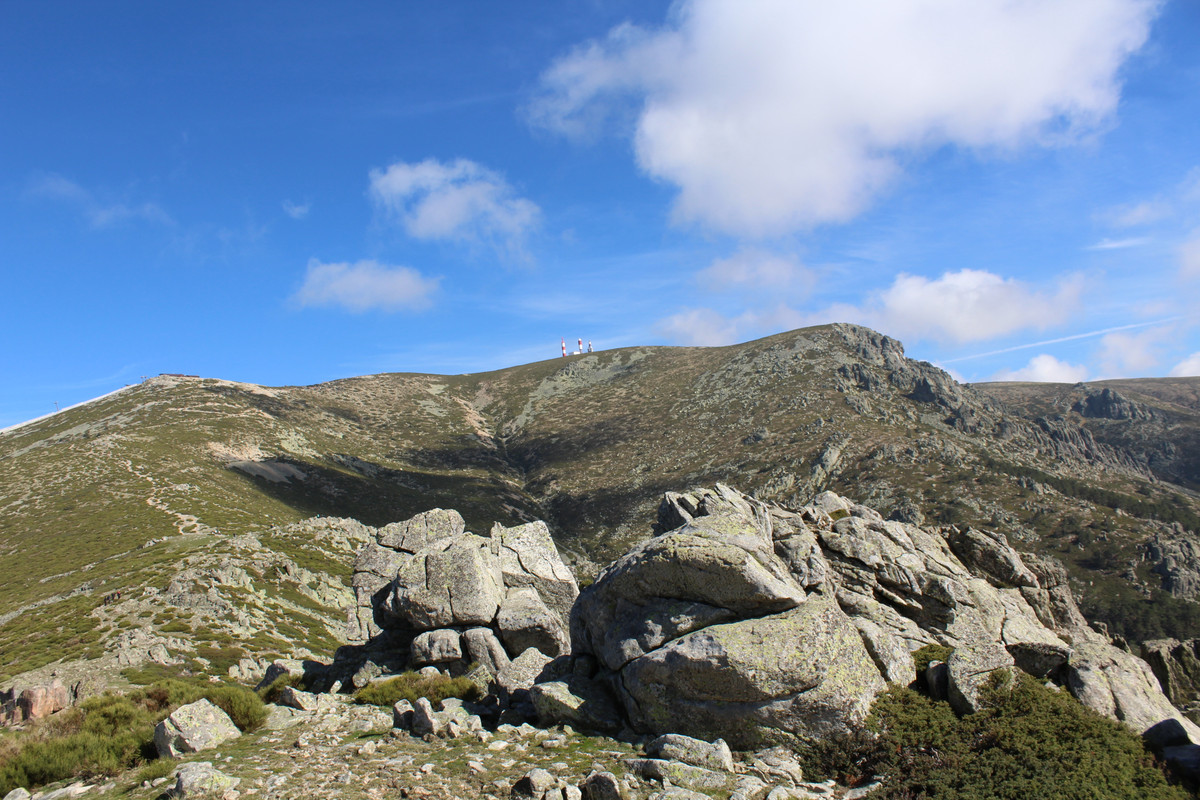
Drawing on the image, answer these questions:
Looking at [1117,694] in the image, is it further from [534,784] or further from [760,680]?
[534,784]

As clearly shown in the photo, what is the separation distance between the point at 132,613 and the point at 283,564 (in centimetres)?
1376

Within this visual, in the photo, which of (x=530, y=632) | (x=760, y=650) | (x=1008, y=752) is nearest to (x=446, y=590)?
(x=530, y=632)

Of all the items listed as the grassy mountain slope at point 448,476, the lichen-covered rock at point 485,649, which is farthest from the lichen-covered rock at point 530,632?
the grassy mountain slope at point 448,476

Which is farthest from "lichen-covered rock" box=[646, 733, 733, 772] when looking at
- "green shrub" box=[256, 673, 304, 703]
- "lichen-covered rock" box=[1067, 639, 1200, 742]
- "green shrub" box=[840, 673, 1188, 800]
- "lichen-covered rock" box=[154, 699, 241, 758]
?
"green shrub" box=[256, 673, 304, 703]

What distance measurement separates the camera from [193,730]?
15.1 metres

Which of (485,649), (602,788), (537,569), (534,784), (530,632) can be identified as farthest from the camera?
(537,569)

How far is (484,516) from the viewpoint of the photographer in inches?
4377

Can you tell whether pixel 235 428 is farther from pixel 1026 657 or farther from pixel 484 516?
pixel 1026 657

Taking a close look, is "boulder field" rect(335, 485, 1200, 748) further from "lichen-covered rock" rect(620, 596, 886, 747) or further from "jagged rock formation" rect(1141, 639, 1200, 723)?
"jagged rock formation" rect(1141, 639, 1200, 723)

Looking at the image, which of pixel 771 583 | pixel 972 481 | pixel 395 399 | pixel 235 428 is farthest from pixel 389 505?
pixel 972 481

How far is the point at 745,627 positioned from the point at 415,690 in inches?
473

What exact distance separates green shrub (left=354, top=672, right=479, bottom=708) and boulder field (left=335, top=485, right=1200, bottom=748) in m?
1.55

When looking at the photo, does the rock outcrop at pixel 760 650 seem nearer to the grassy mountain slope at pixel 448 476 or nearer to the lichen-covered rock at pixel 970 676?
the lichen-covered rock at pixel 970 676

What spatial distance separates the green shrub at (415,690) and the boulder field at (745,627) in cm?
155
